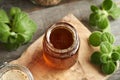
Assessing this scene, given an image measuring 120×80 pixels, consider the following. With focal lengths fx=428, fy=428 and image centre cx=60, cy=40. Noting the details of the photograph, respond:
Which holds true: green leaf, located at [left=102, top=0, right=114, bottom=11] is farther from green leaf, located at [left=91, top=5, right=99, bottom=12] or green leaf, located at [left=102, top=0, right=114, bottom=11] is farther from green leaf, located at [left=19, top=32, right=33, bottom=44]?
green leaf, located at [left=19, top=32, right=33, bottom=44]

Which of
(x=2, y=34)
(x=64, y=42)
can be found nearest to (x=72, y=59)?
(x=64, y=42)

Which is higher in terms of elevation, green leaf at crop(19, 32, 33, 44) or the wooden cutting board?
green leaf at crop(19, 32, 33, 44)

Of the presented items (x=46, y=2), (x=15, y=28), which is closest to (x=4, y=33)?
(x=15, y=28)

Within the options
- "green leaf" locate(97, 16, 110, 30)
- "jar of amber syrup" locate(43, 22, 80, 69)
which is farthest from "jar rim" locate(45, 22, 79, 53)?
"green leaf" locate(97, 16, 110, 30)

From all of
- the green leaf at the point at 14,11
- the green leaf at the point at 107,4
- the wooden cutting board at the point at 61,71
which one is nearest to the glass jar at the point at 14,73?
the wooden cutting board at the point at 61,71

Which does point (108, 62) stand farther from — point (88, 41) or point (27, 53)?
point (27, 53)

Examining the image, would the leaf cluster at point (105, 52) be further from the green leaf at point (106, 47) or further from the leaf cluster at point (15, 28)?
the leaf cluster at point (15, 28)
